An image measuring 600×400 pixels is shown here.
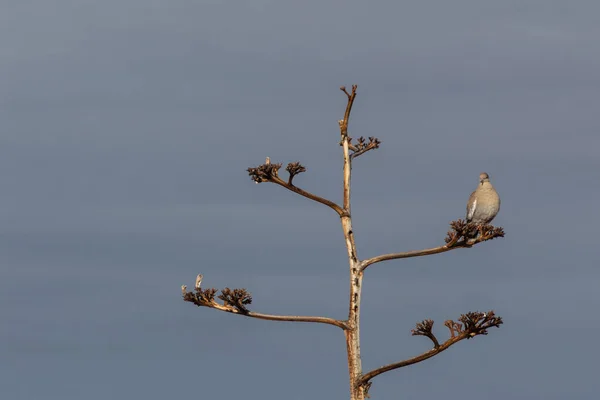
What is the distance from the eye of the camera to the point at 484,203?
3191 centimetres

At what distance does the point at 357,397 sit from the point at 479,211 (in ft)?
29.1

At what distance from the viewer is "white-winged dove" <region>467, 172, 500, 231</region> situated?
105 feet

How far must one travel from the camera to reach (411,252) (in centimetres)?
2544

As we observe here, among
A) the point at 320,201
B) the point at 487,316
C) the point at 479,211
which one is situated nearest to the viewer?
the point at 487,316

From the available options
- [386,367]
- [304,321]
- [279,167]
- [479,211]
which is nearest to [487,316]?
[386,367]

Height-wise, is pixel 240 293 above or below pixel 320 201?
below

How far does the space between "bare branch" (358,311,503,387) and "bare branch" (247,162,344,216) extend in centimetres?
372

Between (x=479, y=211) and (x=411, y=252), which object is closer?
(x=411, y=252)

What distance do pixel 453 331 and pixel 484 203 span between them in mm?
7965

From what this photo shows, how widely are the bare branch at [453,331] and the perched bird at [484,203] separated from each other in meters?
7.59

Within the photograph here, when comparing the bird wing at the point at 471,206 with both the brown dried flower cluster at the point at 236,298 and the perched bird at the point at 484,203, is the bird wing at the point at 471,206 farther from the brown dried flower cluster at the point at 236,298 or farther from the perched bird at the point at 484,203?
the brown dried flower cluster at the point at 236,298

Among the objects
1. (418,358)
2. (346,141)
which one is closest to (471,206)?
(346,141)

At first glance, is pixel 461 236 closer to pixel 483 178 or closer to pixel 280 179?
pixel 280 179

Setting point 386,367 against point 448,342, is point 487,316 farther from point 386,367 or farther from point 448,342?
point 386,367
